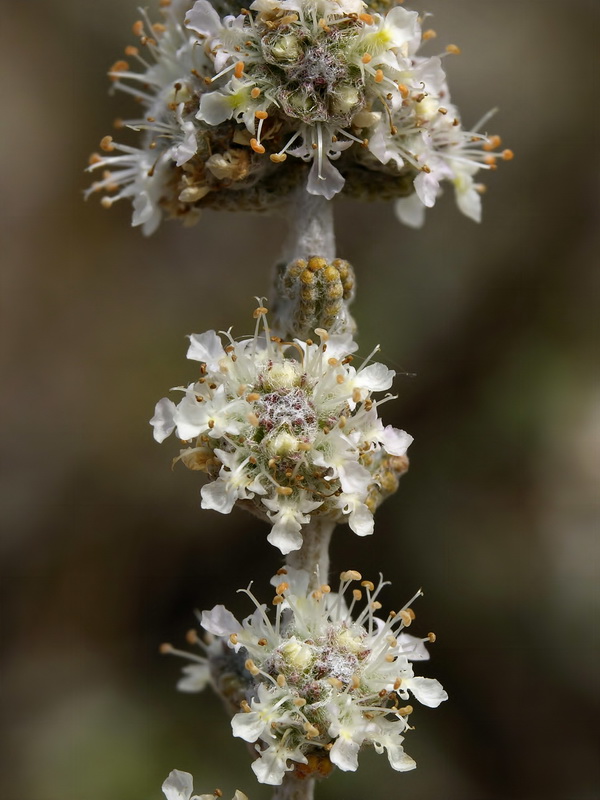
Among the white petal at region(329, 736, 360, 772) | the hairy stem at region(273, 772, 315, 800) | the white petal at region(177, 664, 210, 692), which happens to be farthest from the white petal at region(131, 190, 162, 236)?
the hairy stem at region(273, 772, 315, 800)

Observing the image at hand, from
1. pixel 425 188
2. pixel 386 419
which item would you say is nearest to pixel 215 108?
pixel 425 188

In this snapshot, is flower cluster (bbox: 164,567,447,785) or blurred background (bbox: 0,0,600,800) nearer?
flower cluster (bbox: 164,567,447,785)

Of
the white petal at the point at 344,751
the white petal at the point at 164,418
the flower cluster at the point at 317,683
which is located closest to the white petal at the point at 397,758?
the flower cluster at the point at 317,683

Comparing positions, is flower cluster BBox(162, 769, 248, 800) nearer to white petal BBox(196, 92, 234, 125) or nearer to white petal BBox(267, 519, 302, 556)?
white petal BBox(267, 519, 302, 556)

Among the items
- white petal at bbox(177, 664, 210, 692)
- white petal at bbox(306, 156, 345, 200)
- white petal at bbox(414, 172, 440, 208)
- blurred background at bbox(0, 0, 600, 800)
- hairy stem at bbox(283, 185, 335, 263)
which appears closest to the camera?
white petal at bbox(306, 156, 345, 200)

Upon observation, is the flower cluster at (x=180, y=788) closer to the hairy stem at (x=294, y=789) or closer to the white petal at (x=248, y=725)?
the hairy stem at (x=294, y=789)

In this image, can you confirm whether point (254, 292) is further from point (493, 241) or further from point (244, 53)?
point (244, 53)
